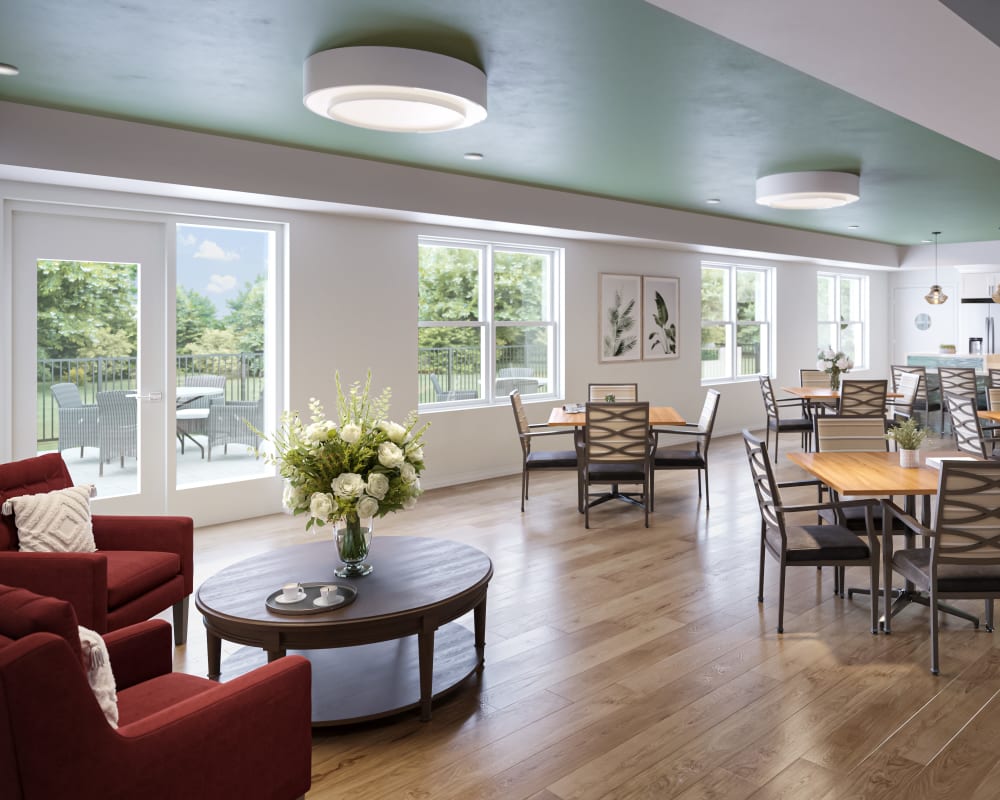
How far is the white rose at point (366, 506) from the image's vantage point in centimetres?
286

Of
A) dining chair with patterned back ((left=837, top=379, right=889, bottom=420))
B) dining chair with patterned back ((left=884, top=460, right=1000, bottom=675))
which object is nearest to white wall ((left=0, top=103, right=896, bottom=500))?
dining chair with patterned back ((left=837, top=379, right=889, bottom=420))

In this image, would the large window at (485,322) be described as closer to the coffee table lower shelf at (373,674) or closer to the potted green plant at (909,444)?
the coffee table lower shelf at (373,674)

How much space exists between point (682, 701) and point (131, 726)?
1.95 meters

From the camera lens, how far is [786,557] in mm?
3582

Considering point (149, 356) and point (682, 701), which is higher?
point (149, 356)

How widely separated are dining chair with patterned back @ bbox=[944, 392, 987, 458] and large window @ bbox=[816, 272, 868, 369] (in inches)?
217

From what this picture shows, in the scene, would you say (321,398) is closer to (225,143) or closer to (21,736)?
(225,143)

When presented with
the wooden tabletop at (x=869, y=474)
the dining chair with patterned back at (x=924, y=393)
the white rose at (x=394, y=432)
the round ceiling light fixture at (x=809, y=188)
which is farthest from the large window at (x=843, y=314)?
the white rose at (x=394, y=432)

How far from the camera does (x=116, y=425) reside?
17.2 feet

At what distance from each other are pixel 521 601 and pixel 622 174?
3.66m

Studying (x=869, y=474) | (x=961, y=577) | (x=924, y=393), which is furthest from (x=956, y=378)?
(x=961, y=577)

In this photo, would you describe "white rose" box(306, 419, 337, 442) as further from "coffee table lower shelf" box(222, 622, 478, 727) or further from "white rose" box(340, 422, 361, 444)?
"coffee table lower shelf" box(222, 622, 478, 727)

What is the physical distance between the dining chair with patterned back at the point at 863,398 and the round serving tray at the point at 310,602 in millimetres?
5532

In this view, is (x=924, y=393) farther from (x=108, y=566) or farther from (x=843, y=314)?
(x=108, y=566)
